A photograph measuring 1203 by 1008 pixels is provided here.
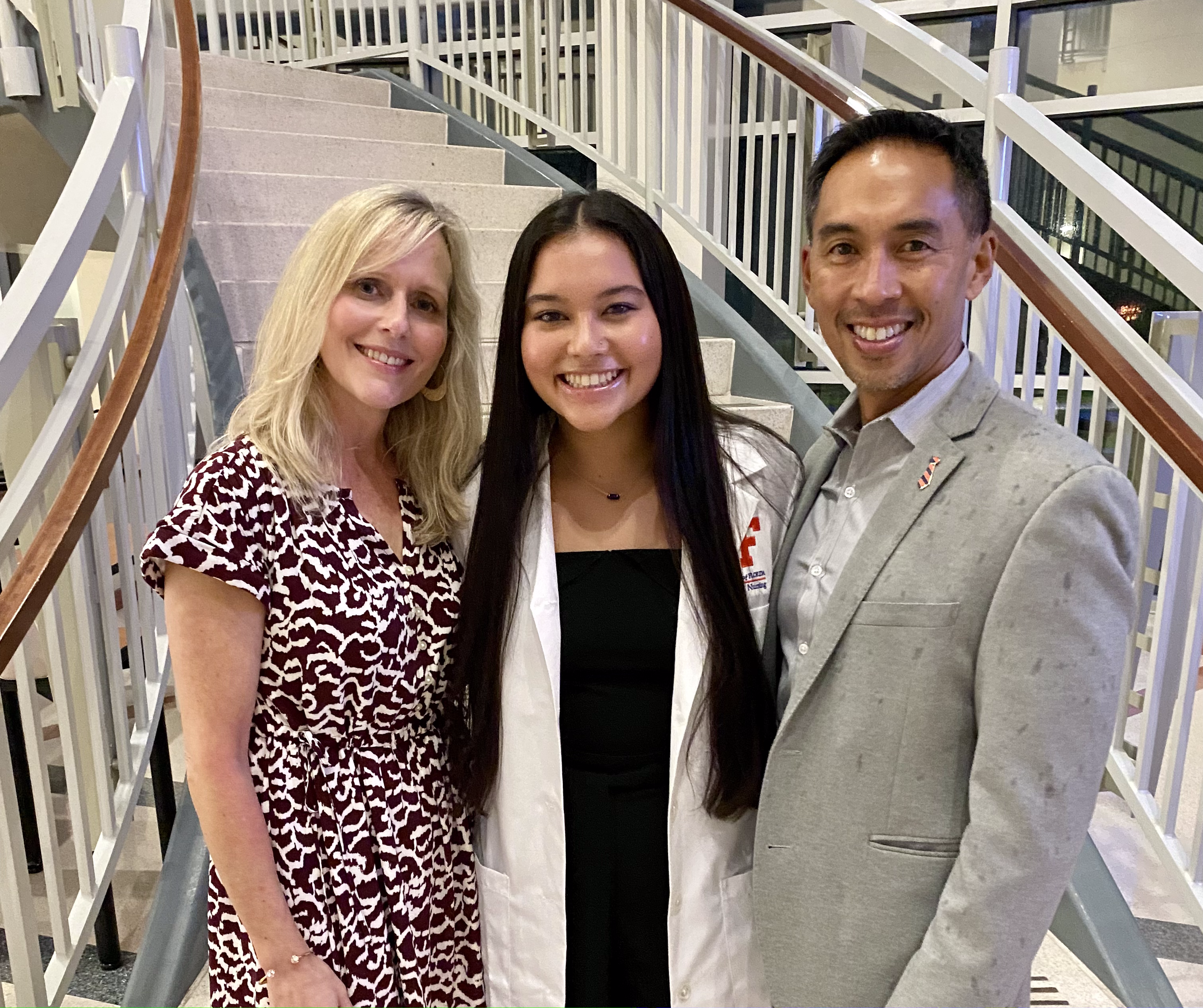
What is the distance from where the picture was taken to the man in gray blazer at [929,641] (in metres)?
0.87

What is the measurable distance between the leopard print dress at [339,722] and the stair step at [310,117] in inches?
110

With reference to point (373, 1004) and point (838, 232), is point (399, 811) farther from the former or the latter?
point (838, 232)

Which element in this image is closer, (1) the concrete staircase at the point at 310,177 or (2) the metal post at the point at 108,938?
(2) the metal post at the point at 108,938

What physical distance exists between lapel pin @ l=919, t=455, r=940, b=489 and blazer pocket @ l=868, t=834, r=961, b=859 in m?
0.39

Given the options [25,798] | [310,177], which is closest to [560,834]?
[25,798]

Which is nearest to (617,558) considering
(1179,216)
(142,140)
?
(142,140)

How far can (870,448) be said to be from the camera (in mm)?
1114

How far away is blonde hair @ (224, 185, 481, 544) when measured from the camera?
1172 mm

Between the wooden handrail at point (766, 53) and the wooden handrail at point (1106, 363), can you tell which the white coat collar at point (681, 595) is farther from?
the wooden handrail at point (766, 53)

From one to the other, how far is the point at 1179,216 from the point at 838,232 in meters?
4.43

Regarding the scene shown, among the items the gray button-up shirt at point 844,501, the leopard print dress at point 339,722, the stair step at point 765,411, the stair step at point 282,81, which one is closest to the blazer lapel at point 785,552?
the gray button-up shirt at point 844,501

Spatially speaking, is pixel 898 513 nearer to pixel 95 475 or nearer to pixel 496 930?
pixel 496 930

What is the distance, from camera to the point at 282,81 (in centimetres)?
407

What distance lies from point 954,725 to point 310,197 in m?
3.16
